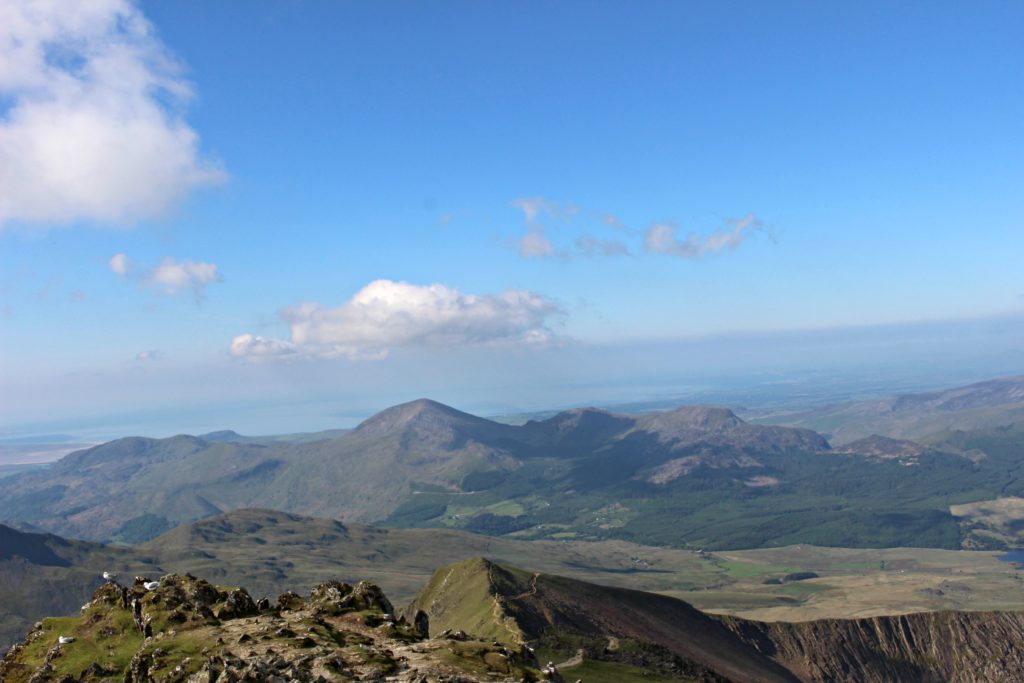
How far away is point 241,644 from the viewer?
58.7 meters

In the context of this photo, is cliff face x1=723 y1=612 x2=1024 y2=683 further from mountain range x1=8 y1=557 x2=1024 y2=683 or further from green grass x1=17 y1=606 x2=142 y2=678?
green grass x1=17 y1=606 x2=142 y2=678

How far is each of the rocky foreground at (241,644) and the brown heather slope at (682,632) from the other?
207ft

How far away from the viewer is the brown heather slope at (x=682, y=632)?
143125 millimetres

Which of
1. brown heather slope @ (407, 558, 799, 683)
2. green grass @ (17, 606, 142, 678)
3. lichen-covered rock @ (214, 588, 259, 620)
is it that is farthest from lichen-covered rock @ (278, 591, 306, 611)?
brown heather slope @ (407, 558, 799, 683)

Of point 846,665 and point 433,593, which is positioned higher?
point 433,593

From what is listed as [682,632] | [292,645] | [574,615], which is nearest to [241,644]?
[292,645]

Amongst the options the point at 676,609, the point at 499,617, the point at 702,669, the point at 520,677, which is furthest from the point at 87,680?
the point at 676,609

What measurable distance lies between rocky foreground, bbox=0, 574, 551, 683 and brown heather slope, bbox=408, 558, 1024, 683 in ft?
207

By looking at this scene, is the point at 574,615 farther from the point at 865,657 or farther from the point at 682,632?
the point at 865,657

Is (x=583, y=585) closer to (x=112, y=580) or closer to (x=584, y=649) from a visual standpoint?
(x=584, y=649)

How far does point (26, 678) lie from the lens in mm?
59594

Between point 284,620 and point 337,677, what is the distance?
16475 millimetres

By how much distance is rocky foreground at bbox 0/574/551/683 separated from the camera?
5297 cm

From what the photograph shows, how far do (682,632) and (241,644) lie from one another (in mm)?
136956
